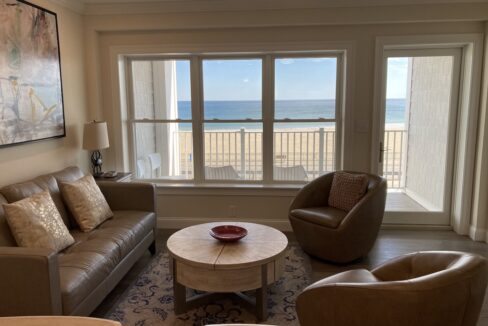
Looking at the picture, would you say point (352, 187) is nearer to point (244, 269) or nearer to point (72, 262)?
point (244, 269)

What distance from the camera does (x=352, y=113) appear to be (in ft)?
13.3

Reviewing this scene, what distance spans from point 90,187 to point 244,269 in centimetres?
160

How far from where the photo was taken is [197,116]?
4383 mm

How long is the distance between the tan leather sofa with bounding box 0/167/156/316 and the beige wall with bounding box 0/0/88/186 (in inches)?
9.0

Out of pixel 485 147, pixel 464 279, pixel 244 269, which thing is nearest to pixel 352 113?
pixel 485 147

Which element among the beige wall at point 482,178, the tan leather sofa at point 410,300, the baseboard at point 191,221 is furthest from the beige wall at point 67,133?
the beige wall at point 482,178

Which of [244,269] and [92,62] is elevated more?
[92,62]

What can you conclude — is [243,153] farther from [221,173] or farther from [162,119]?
[162,119]

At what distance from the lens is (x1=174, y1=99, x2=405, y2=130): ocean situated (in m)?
4.24

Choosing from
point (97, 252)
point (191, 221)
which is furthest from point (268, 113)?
point (97, 252)

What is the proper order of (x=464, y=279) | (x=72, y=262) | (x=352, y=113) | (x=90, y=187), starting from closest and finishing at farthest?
(x=464, y=279) < (x=72, y=262) < (x=90, y=187) < (x=352, y=113)

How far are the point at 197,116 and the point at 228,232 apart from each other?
1895 mm

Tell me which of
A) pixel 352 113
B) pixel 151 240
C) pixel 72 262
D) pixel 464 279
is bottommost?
pixel 151 240

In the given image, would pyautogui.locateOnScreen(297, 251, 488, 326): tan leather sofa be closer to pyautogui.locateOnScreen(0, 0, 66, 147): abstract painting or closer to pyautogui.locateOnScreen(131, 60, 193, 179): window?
pyautogui.locateOnScreen(0, 0, 66, 147): abstract painting
